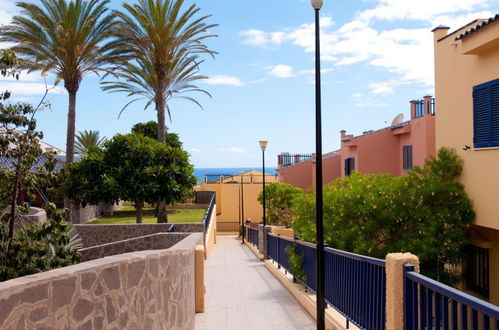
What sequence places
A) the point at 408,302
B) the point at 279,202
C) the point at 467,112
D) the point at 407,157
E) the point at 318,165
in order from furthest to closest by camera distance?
the point at 279,202 < the point at 407,157 < the point at 467,112 < the point at 318,165 < the point at 408,302

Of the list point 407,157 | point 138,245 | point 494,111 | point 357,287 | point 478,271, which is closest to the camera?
point 357,287

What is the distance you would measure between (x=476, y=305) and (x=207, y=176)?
208ft

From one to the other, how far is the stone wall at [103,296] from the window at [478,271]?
30.8 ft

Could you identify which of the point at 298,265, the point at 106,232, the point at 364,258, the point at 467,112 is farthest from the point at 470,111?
the point at 106,232

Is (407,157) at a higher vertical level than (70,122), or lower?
lower

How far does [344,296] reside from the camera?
8.85m

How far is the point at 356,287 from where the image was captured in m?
8.17

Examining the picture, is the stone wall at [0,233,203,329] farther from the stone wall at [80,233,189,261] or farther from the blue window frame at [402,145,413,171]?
the blue window frame at [402,145,413,171]

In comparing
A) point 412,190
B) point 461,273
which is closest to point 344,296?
point 412,190

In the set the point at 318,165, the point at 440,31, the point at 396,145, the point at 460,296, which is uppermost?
the point at 440,31

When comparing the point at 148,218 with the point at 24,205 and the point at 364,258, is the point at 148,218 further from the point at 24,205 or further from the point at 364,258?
the point at 364,258

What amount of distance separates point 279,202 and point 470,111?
29876 mm

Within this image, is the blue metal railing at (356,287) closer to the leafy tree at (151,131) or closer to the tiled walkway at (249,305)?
the tiled walkway at (249,305)

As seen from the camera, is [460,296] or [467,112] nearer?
[460,296]
